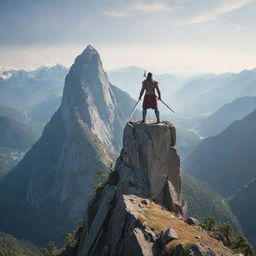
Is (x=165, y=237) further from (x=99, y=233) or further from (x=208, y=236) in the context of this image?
(x=99, y=233)

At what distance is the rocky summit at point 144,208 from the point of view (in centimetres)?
3255

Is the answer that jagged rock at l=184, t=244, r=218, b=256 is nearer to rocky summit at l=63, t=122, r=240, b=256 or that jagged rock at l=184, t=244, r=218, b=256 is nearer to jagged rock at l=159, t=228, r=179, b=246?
rocky summit at l=63, t=122, r=240, b=256

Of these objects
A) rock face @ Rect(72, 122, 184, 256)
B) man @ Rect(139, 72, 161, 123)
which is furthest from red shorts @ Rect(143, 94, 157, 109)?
rock face @ Rect(72, 122, 184, 256)

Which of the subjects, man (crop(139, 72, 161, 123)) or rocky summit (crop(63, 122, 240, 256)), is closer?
rocky summit (crop(63, 122, 240, 256))

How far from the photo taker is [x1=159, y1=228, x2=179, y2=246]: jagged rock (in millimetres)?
32250

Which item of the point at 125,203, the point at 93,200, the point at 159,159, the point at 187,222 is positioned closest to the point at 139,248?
the point at 125,203

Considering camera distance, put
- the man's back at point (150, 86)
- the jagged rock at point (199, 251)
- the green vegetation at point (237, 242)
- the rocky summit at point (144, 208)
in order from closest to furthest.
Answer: the jagged rock at point (199, 251) → the rocky summit at point (144, 208) → the man's back at point (150, 86) → the green vegetation at point (237, 242)

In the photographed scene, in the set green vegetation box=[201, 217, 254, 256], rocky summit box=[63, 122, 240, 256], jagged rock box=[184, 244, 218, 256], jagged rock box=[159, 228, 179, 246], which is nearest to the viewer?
jagged rock box=[184, 244, 218, 256]

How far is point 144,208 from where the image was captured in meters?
40.4

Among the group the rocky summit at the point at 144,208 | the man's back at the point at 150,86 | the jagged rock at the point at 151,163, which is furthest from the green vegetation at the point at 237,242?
the man's back at the point at 150,86

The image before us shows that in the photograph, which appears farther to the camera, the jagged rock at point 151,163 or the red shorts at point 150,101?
the red shorts at point 150,101

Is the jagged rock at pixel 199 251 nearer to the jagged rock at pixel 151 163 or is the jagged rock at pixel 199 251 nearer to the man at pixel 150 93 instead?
the jagged rock at pixel 151 163

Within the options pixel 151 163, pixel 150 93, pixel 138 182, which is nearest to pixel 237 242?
pixel 151 163

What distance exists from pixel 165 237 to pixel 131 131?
20.6 meters
